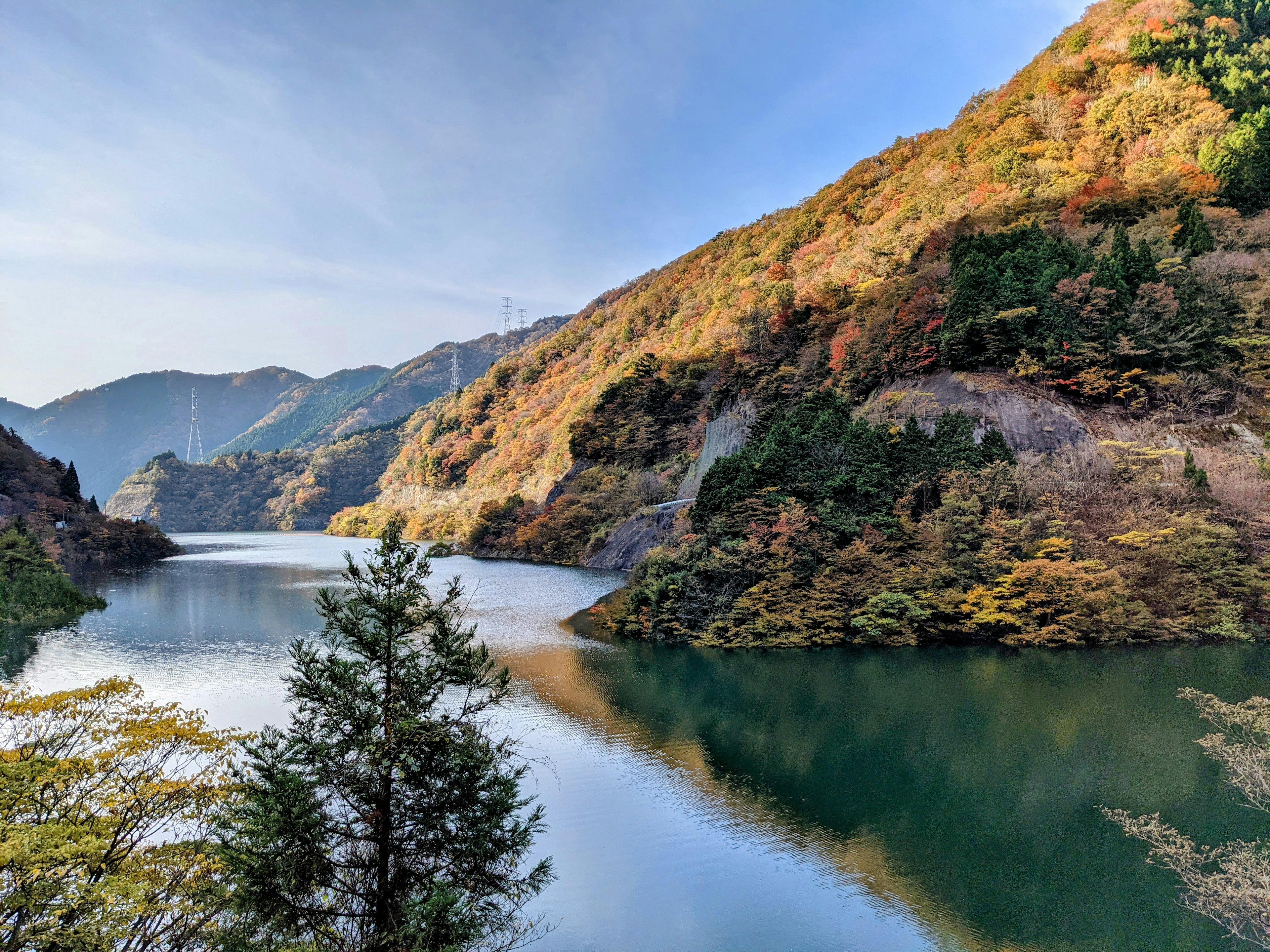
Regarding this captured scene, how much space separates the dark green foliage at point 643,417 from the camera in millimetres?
47781

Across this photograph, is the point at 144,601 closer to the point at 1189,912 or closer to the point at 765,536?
the point at 765,536

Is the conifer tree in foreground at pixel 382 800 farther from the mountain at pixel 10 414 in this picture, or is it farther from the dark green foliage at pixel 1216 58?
the mountain at pixel 10 414

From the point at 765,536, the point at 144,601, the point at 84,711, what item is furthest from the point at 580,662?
the point at 144,601

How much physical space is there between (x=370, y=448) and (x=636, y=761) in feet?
372

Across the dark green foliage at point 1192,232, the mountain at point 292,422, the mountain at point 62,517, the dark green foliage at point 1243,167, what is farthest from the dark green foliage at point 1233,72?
the mountain at point 292,422

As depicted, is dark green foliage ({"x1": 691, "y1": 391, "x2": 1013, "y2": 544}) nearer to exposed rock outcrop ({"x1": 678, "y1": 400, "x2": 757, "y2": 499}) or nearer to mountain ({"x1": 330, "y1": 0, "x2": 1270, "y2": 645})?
mountain ({"x1": 330, "y1": 0, "x2": 1270, "y2": 645})

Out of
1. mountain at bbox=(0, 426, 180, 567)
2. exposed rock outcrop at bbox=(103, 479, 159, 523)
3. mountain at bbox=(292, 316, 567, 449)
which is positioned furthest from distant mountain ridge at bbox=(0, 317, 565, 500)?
mountain at bbox=(0, 426, 180, 567)

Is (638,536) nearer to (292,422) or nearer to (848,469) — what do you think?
(848,469)

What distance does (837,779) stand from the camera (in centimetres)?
1151

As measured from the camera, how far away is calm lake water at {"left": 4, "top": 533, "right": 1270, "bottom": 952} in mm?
7695

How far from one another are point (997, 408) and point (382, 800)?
24.2 metres

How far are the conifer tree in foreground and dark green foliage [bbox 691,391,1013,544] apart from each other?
17054 millimetres

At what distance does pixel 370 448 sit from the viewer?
116m

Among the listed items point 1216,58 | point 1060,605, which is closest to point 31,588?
point 1060,605
